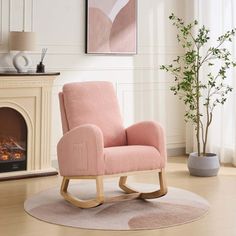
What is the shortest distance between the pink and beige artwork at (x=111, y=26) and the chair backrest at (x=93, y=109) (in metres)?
1.34

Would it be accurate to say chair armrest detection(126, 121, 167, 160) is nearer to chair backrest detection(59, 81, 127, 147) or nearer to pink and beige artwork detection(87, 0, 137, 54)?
chair backrest detection(59, 81, 127, 147)

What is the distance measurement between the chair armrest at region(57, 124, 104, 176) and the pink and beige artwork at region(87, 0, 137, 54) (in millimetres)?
1901

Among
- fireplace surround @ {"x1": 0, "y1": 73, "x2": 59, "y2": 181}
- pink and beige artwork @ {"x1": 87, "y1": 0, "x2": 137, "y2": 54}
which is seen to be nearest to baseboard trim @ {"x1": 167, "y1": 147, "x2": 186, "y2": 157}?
pink and beige artwork @ {"x1": 87, "y1": 0, "x2": 137, "y2": 54}

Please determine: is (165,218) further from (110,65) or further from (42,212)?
(110,65)

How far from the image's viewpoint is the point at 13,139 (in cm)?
530

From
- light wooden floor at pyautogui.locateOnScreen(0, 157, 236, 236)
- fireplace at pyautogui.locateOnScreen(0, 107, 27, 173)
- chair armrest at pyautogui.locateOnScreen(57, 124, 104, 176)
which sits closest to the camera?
light wooden floor at pyautogui.locateOnScreen(0, 157, 236, 236)

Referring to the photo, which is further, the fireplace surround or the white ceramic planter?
the white ceramic planter

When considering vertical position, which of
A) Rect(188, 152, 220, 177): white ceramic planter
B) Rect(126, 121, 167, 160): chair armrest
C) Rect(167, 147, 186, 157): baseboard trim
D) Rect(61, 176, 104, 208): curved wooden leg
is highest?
Rect(126, 121, 167, 160): chair armrest

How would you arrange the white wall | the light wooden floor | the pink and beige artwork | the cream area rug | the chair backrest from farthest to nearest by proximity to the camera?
the pink and beige artwork → the white wall → the chair backrest → the cream area rug → the light wooden floor

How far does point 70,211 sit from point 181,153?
2804 millimetres

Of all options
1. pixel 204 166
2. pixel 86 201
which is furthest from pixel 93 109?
pixel 204 166

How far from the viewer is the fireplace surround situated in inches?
204

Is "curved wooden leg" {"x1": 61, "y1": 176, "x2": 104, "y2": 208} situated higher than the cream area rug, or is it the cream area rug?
"curved wooden leg" {"x1": 61, "y1": 176, "x2": 104, "y2": 208}

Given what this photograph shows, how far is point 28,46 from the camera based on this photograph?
514cm
